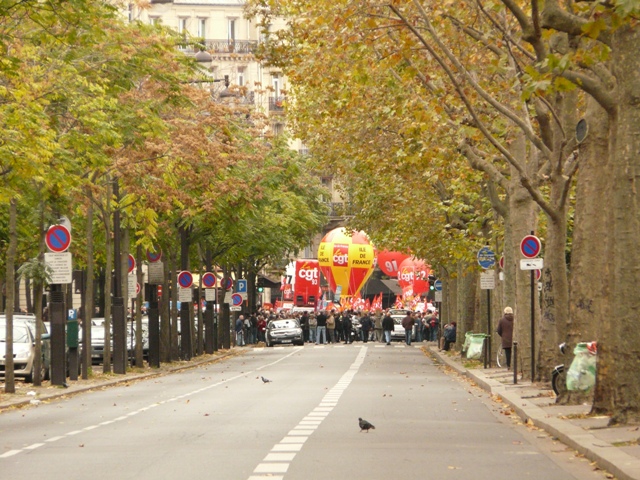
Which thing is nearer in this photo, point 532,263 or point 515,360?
point 532,263

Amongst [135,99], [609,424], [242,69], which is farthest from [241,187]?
[242,69]

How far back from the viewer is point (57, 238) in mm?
31812

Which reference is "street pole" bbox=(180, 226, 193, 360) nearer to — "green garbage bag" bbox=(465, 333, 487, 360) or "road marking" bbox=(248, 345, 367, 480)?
"green garbage bag" bbox=(465, 333, 487, 360)

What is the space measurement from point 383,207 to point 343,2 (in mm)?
33284

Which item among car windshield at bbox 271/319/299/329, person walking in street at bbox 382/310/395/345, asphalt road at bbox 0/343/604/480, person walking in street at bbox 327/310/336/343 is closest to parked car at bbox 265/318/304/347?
car windshield at bbox 271/319/299/329

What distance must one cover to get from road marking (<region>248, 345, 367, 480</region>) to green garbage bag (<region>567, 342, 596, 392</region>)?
142 inches

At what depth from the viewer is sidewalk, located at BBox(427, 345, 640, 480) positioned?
46.3ft

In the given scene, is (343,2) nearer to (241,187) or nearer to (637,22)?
(637,22)

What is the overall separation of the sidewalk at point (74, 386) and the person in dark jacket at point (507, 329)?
9237 millimetres

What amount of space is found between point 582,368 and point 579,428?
4.13 metres

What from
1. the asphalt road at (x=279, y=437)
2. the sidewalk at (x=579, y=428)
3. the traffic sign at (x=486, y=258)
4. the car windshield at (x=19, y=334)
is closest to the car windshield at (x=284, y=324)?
→ the traffic sign at (x=486, y=258)

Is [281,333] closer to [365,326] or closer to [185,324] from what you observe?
[365,326]

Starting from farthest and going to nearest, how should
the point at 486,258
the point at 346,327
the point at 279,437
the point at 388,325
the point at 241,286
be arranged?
the point at 346,327
the point at 388,325
the point at 241,286
the point at 486,258
the point at 279,437

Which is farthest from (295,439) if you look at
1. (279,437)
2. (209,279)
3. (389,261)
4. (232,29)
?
(232,29)
